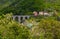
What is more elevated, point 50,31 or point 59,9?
point 50,31

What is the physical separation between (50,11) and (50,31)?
147ft

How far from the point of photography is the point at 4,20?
105ft

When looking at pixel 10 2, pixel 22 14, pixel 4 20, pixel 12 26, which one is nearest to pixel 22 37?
pixel 12 26

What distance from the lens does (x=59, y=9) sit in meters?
76.7

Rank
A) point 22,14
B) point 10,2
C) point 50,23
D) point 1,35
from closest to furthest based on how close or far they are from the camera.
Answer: point 1,35, point 50,23, point 22,14, point 10,2

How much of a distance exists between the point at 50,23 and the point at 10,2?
48.3 m

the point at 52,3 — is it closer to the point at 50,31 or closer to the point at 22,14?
the point at 22,14

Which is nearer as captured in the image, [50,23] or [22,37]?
[22,37]

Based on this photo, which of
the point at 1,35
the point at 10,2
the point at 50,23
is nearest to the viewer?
the point at 1,35

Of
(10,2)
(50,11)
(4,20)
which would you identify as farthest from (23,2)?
(4,20)

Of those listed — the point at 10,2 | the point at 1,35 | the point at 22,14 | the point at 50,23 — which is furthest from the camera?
the point at 10,2

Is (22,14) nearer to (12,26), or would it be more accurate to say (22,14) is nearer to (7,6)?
(7,6)

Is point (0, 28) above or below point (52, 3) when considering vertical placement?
above

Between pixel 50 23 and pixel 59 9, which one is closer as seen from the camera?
pixel 50 23
